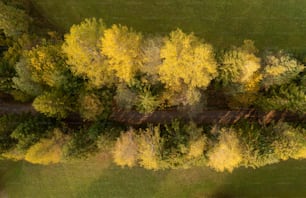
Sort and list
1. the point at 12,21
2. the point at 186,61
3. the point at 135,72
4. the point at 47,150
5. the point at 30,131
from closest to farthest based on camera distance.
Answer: the point at 186,61
the point at 135,72
the point at 47,150
the point at 30,131
the point at 12,21

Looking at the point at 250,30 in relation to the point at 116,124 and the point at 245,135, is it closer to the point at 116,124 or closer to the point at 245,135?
the point at 245,135

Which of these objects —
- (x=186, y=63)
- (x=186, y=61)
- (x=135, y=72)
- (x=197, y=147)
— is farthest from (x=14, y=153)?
(x=186, y=61)

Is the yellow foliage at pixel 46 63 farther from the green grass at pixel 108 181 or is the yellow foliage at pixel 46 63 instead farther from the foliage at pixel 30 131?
the green grass at pixel 108 181

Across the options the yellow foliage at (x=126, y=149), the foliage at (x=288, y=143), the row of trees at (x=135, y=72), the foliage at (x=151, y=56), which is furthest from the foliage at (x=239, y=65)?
the yellow foliage at (x=126, y=149)

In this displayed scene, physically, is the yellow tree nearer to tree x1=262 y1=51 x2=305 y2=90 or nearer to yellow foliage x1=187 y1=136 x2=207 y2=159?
yellow foliage x1=187 y1=136 x2=207 y2=159

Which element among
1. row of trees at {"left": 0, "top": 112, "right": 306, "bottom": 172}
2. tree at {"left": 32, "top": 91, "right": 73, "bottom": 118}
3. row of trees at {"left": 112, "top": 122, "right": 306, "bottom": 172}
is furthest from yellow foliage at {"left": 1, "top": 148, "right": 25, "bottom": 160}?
row of trees at {"left": 112, "top": 122, "right": 306, "bottom": 172}

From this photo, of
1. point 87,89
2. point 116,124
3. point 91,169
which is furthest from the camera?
point 91,169

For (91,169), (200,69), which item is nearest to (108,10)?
(200,69)

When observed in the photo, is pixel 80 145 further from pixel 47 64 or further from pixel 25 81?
pixel 47 64
